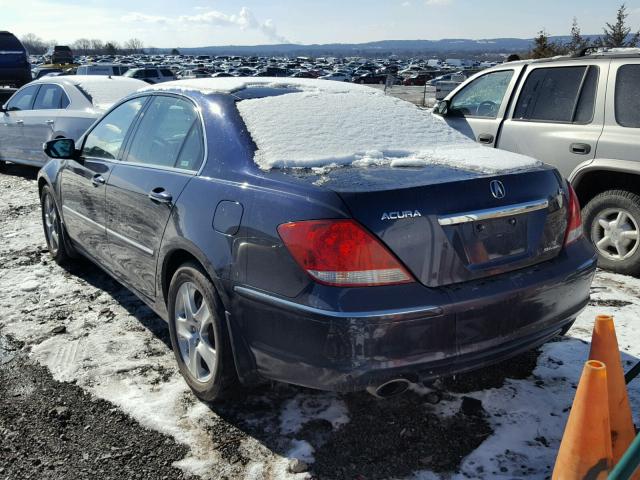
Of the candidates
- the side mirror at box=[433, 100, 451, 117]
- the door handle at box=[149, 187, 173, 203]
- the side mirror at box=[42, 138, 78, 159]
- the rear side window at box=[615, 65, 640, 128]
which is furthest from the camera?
the side mirror at box=[433, 100, 451, 117]

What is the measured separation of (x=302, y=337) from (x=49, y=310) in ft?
9.15

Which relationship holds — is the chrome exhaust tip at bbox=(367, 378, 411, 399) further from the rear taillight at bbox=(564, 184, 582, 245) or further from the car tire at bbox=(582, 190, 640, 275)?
the car tire at bbox=(582, 190, 640, 275)

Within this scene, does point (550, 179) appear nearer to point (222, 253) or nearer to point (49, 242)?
point (222, 253)

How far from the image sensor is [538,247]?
9.10 feet

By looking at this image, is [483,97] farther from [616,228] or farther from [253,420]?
[253,420]

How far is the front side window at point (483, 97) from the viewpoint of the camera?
5.90 metres

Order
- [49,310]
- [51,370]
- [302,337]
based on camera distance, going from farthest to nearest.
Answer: [49,310], [51,370], [302,337]

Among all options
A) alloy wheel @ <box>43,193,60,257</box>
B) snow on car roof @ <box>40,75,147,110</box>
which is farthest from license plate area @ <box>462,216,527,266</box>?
snow on car roof @ <box>40,75,147,110</box>

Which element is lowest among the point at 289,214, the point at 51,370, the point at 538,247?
the point at 51,370

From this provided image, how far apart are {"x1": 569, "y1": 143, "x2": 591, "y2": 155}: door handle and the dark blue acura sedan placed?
182 cm

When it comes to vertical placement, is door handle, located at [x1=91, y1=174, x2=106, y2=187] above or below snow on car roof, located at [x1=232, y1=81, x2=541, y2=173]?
below

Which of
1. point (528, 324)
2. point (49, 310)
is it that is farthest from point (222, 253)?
point (49, 310)

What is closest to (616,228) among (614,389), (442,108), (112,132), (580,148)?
(580,148)

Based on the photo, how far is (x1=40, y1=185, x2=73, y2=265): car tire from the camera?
16.9 feet
